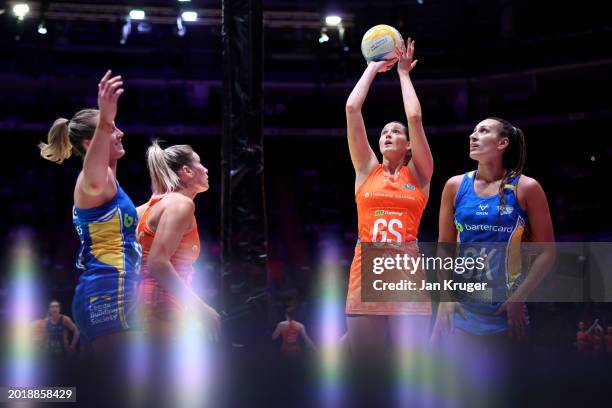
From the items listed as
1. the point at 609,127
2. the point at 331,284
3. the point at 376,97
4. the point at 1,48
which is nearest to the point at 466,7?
the point at 376,97

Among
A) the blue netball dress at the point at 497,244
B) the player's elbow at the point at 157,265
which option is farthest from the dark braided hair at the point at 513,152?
the player's elbow at the point at 157,265

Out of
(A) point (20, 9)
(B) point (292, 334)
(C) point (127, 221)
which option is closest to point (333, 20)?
(A) point (20, 9)

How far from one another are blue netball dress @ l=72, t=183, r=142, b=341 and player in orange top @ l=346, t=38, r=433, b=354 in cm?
122

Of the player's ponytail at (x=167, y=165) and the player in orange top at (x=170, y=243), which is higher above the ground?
the player's ponytail at (x=167, y=165)

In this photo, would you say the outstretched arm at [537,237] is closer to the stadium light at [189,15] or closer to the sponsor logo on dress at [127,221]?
the sponsor logo on dress at [127,221]

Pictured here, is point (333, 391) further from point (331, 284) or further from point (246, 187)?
point (331, 284)

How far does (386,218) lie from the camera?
3.82 meters

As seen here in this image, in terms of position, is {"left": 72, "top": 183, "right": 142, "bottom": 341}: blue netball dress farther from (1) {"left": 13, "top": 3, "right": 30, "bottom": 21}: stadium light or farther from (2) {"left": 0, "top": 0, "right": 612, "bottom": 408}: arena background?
(2) {"left": 0, "top": 0, "right": 612, "bottom": 408}: arena background

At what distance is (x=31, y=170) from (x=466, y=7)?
44.1 feet

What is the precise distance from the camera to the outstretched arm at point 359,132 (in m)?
3.90

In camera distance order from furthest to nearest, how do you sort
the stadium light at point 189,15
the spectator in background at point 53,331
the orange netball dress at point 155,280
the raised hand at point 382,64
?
1. the stadium light at point 189,15
2. the spectator in background at point 53,331
3. the raised hand at point 382,64
4. the orange netball dress at point 155,280

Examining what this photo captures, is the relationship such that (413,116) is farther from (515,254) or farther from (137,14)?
(137,14)

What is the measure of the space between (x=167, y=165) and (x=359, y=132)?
3.60ft

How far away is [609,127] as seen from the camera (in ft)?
60.2
